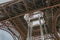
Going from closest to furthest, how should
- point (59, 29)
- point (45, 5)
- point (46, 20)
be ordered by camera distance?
1. point (45, 5)
2. point (46, 20)
3. point (59, 29)

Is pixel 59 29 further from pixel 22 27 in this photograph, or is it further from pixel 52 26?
pixel 22 27

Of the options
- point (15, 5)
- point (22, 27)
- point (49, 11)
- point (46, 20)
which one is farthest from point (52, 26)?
point (15, 5)

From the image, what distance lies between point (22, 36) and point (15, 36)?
16.6 inches

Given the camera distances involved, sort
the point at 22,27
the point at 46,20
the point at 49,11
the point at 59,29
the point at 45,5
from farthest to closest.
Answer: the point at 59,29 < the point at 22,27 < the point at 46,20 < the point at 49,11 < the point at 45,5

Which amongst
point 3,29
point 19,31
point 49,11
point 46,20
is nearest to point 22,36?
point 19,31

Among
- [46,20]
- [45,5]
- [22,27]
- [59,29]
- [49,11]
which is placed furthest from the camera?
[59,29]

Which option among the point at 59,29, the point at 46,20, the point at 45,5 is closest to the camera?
the point at 45,5

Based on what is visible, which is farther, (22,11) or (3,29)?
(3,29)

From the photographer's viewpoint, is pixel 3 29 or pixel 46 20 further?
pixel 3 29

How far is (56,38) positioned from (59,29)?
1.72 ft

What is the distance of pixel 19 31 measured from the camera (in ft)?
21.4

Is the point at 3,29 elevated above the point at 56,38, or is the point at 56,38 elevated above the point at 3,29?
the point at 3,29

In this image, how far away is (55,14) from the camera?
5.59m

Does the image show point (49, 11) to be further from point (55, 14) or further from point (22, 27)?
point (22, 27)
